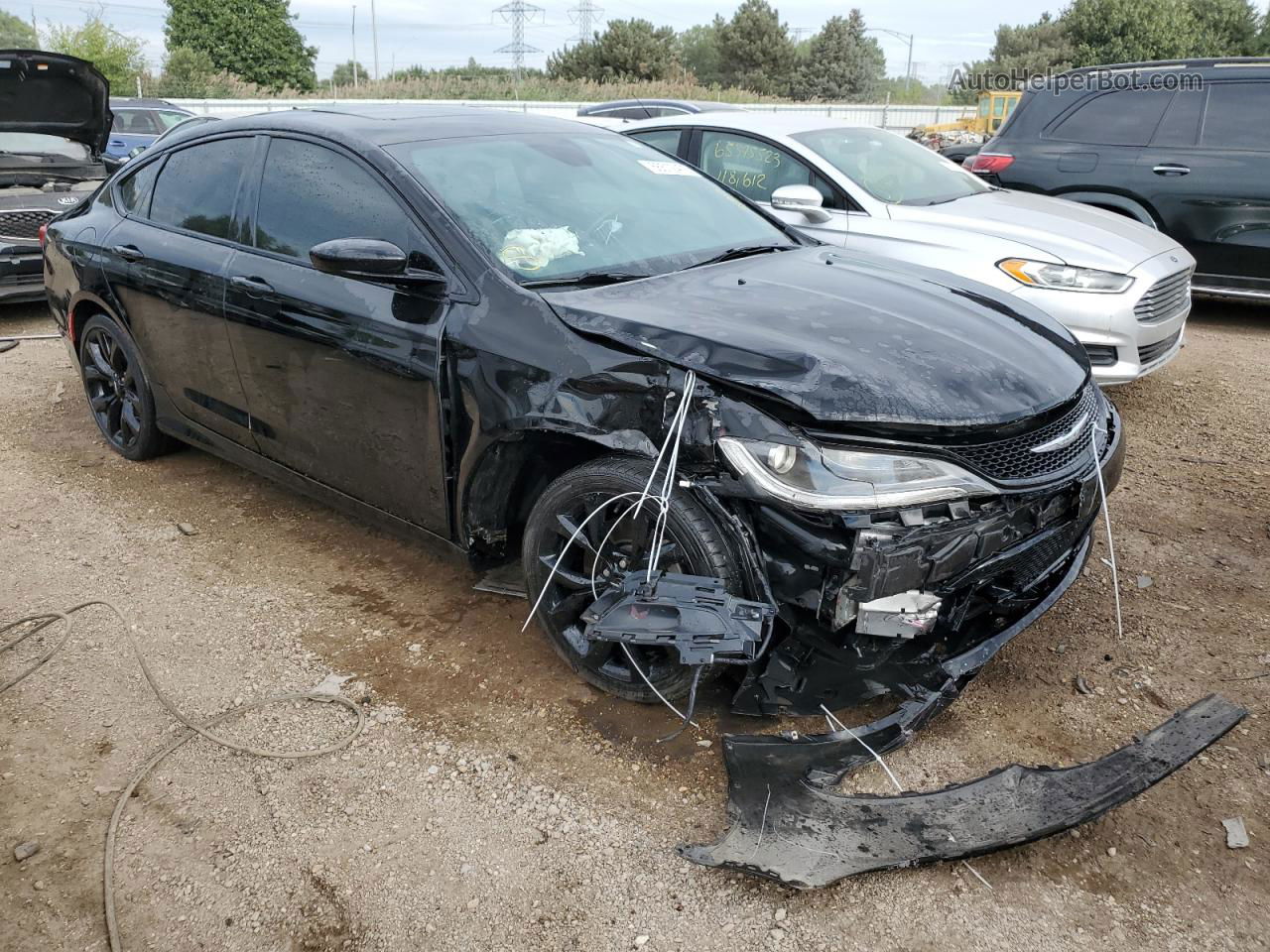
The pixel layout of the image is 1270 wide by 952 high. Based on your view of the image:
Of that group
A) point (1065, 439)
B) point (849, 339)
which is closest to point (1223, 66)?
point (1065, 439)

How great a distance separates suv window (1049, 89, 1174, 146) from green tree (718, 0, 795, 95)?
50.1 meters

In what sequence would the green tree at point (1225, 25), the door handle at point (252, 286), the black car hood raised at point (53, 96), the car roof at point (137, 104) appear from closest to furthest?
the door handle at point (252, 286) → the black car hood raised at point (53, 96) → the car roof at point (137, 104) → the green tree at point (1225, 25)

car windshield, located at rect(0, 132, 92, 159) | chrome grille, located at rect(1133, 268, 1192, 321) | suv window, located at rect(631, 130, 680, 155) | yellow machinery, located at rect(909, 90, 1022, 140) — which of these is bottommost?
chrome grille, located at rect(1133, 268, 1192, 321)

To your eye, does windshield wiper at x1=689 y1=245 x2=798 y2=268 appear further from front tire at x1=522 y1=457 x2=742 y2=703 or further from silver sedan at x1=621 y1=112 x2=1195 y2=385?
silver sedan at x1=621 y1=112 x2=1195 y2=385

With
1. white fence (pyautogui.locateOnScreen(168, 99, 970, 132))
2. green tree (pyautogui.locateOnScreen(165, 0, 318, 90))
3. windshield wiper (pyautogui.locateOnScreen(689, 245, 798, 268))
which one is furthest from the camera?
green tree (pyautogui.locateOnScreen(165, 0, 318, 90))

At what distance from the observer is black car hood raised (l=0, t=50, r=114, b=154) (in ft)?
22.4

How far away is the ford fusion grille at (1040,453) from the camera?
245 cm

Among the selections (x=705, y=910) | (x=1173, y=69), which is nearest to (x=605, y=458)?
(x=705, y=910)

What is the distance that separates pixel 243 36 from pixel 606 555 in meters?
49.6

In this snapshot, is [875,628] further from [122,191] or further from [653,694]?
[122,191]

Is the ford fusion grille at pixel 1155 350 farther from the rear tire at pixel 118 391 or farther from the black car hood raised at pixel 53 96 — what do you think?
the black car hood raised at pixel 53 96

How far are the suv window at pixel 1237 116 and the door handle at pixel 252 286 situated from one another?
274 inches

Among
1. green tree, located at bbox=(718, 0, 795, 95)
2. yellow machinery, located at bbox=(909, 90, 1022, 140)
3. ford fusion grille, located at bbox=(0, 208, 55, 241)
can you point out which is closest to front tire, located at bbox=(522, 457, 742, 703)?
ford fusion grille, located at bbox=(0, 208, 55, 241)

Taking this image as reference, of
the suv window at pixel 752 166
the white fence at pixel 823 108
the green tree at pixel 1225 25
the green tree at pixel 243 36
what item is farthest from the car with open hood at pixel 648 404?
the green tree at pixel 1225 25
